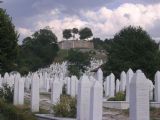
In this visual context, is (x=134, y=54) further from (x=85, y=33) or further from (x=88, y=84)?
(x=85, y=33)

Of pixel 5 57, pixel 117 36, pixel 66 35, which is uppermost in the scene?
pixel 66 35

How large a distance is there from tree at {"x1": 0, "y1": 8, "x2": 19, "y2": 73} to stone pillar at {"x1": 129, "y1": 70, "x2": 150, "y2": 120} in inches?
→ 1374

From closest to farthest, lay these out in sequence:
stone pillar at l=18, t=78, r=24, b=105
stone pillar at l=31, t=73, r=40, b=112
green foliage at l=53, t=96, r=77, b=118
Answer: green foliage at l=53, t=96, r=77, b=118, stone pillar at l=31, t=73, r=40, b=112, stone pillar at l=18, t=78, r=24, b=105

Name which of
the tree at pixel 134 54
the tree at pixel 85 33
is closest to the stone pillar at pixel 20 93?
the tree at pixel 134 54

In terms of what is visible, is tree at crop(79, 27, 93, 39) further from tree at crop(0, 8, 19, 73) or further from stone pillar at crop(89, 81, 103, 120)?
stone pillar at crop(89, 81, 103, 120)

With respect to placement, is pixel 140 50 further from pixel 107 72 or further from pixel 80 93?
pixel 80 93

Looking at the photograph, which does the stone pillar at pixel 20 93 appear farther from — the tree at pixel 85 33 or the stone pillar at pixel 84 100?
the tree at pixel 85 33

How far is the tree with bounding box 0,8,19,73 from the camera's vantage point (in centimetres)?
4466

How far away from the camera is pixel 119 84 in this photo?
102ft

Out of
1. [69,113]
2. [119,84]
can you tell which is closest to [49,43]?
[119,84]

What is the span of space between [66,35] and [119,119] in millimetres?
144176

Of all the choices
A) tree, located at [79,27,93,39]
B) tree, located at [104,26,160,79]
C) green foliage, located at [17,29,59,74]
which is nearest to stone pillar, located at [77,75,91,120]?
tree, located at [104,26,160,79]

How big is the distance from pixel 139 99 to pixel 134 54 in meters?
40.0

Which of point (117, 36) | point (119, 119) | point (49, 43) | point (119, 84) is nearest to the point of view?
point (119, 119)
